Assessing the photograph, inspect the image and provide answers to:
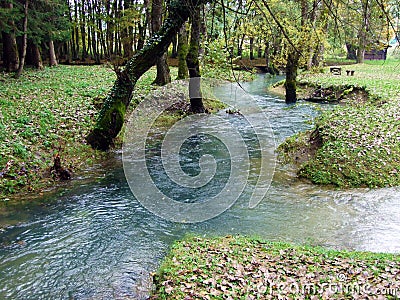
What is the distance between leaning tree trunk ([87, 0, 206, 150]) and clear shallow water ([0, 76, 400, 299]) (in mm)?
2448

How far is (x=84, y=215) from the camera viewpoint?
6836mm

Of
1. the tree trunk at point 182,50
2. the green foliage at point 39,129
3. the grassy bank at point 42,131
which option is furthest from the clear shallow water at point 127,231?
the tree trunk at point 182,50

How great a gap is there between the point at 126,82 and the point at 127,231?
5.16m

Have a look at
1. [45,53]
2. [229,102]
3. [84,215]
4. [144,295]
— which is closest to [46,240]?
[84,215]

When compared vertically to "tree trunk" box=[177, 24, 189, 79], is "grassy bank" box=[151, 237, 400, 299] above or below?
below

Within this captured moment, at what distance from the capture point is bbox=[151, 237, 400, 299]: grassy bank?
384 cm

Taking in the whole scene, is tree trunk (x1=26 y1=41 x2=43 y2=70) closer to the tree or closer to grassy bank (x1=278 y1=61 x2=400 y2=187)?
the tree

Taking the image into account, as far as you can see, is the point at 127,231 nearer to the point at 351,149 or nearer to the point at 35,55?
the point at 351,149

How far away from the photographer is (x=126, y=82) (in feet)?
33.2

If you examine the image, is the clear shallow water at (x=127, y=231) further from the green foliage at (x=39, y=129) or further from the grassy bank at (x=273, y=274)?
the green foliage at (x=39, y=129)

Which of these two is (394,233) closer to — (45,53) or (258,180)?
(258,180)

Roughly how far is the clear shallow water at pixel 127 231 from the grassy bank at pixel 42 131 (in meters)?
1.13

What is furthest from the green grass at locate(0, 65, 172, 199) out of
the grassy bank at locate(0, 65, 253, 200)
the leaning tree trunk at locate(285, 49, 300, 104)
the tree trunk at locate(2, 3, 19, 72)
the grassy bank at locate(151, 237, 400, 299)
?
the leaning tree trunk at locate(285, 49, 300, 104)

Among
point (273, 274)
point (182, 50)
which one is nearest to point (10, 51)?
point (182, 50)
